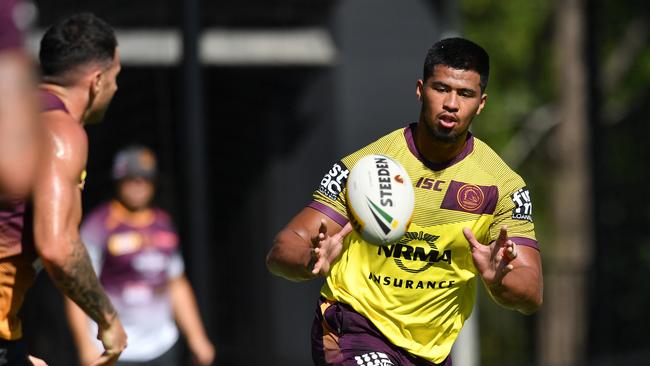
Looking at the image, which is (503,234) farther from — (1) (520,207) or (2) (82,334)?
(2) (82,334)

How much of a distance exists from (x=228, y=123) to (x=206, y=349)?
124 inches

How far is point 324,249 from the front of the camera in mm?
5492

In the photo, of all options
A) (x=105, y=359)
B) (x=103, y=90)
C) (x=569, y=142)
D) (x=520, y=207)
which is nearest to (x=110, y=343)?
(x=105, y=359)

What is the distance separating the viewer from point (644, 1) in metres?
16.6

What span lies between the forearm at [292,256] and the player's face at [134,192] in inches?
151

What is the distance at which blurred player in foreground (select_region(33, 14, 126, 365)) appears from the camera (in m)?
5.15

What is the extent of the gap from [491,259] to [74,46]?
191 centimetres

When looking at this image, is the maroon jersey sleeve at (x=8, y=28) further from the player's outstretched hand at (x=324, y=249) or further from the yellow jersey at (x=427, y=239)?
the yellow jersey at (x=427, y=239)

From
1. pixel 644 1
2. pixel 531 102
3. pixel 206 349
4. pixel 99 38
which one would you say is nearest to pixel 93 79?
pixel 99 38

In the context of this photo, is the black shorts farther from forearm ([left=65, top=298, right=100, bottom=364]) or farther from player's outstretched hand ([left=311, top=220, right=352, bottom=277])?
forearm ([left=65, top=298, right=100, bottom=364])

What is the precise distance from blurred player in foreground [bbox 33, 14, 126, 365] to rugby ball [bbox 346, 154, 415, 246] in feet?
3.47

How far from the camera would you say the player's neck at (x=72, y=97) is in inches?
220

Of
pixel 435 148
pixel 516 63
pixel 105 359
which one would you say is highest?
pixel 435 148

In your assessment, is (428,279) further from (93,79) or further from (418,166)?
(93,79)
